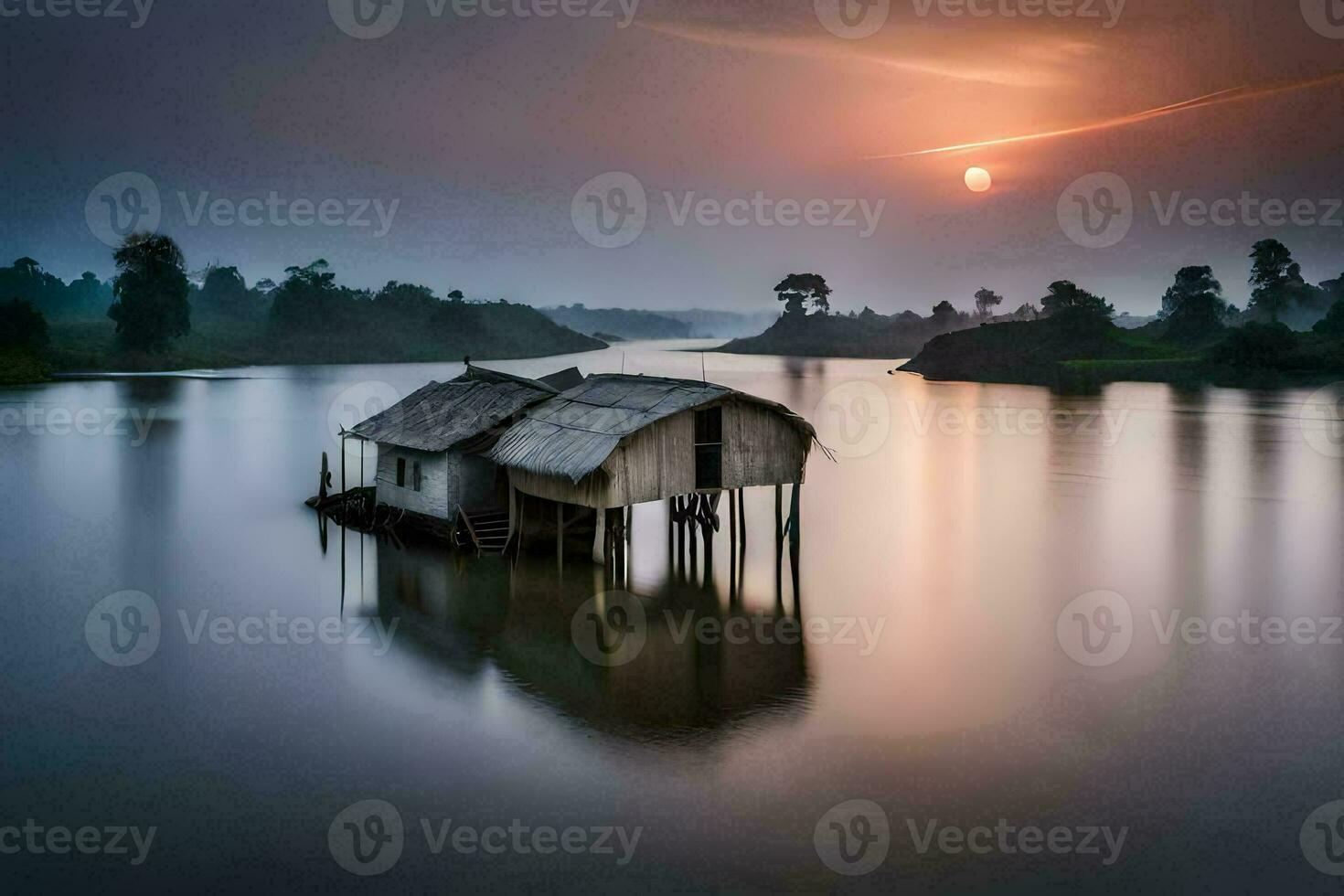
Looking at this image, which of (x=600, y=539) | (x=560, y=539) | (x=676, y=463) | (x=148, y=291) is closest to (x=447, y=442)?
(x=560, y=539)

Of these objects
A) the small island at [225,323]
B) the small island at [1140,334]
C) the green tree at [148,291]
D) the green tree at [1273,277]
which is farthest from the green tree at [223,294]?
the green tree at [1273,277]

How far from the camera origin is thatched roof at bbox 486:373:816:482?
22.6 metres

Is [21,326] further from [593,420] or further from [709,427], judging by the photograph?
[709,427]

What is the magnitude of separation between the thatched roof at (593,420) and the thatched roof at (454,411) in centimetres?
82

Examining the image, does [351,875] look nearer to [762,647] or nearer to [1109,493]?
[762,647]

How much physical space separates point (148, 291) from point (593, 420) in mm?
83179

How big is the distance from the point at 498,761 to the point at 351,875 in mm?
2936

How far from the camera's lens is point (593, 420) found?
933 inches

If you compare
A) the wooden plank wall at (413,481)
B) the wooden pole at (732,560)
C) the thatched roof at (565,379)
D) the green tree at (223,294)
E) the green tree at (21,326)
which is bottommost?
the wooden pole at (732,560)

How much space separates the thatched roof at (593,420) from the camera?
22.6 metres

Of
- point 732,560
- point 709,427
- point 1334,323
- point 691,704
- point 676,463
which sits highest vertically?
point 1334,323

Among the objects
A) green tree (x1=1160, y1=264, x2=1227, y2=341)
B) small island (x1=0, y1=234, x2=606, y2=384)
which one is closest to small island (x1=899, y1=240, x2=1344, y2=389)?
green tree (x1=1160, y1=264, x2=1227, y2=341)

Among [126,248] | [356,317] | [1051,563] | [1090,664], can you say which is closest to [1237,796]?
[1090,664]

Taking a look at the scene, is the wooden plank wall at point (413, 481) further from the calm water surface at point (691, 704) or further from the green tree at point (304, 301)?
the green tree at point (304, 301)
